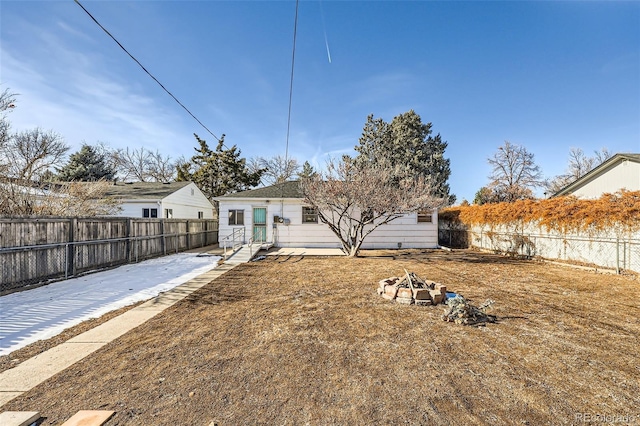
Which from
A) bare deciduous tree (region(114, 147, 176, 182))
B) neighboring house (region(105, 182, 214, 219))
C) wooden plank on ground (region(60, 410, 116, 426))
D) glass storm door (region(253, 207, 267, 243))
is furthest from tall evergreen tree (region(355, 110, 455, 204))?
bare deciduous tree (region(114, 147, 176, 182))

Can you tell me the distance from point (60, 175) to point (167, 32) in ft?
79.6

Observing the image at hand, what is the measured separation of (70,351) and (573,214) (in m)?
13.7

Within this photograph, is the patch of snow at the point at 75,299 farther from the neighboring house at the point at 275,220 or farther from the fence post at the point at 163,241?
the neighboring house at the point at 275,220

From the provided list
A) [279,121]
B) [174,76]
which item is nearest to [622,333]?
[174,76]

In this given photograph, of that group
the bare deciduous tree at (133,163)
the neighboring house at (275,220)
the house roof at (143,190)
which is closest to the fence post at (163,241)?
the neighboring house at (275,220)

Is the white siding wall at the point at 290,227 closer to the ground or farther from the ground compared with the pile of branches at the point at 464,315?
farther from the ground

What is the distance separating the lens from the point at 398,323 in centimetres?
428

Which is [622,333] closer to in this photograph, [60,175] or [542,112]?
[542,112]

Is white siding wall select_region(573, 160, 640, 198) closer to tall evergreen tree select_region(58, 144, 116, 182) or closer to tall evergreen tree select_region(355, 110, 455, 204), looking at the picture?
tall evergreen tree select_region(355, 110, 455, 204)

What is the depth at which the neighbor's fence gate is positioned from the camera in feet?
26.5

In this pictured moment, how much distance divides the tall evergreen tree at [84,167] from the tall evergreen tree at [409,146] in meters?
23.7

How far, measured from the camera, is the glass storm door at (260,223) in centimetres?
1451

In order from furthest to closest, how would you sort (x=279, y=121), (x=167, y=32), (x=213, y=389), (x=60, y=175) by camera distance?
1. (x=60, y=175)
2. (x=279, y=121)
3. (x=167, y=32)
4. (x=213, y=389)

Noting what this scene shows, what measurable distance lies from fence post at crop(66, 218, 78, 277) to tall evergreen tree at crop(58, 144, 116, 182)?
19222mm
